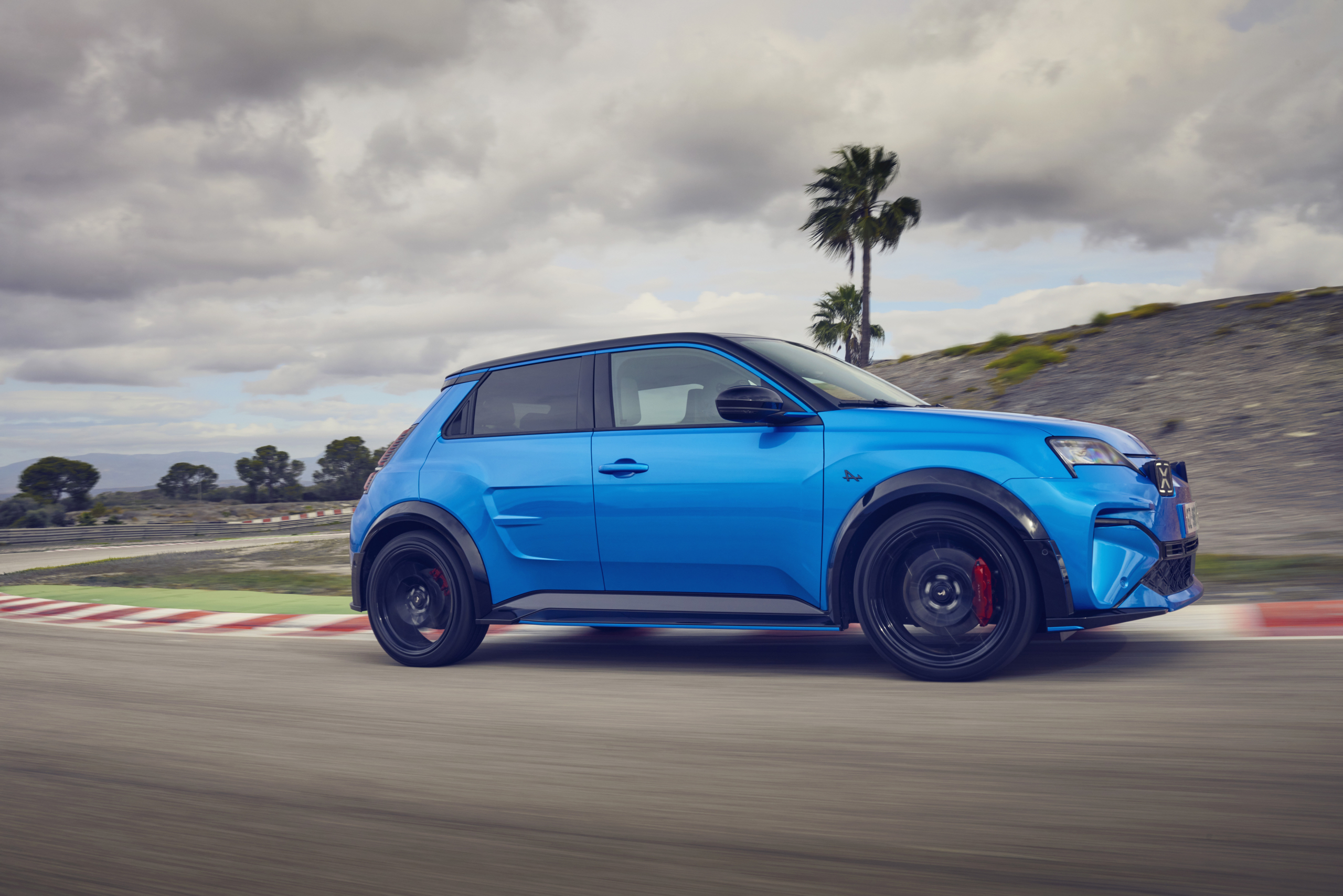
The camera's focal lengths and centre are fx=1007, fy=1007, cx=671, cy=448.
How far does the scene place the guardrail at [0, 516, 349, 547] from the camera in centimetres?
3203

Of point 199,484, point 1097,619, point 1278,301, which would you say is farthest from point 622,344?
point 199,484

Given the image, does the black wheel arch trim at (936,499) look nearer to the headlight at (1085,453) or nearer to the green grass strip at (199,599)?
the headlight at (1085,453)

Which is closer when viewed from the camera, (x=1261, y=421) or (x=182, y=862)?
(x=182, y=862)

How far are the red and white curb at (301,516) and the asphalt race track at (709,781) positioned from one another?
39957 mm

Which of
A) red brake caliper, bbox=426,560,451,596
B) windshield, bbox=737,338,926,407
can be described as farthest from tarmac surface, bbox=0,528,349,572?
windshield, bbox=737,338,926,407

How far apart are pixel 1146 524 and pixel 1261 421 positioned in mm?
10077

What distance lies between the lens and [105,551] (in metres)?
28.0

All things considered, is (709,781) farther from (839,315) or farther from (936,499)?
(839,315)

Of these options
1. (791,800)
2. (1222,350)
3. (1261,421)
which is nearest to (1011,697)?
(791,800)

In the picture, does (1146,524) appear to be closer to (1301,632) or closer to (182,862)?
(1301,632)

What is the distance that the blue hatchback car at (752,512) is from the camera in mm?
4168

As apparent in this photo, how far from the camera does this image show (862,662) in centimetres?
505

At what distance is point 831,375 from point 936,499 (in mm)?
1129

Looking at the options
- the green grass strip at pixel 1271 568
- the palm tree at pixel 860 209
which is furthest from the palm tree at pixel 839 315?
the green grass strip at pixel 1271 568
